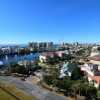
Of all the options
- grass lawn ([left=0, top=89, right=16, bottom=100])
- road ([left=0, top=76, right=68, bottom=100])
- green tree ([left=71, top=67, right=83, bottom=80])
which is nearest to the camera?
grass lawn ([left=0, top=89, right=16, bottom=100])

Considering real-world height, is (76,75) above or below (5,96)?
above

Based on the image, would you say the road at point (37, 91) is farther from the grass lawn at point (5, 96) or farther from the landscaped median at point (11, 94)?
the grass lawn at point (5, 96)

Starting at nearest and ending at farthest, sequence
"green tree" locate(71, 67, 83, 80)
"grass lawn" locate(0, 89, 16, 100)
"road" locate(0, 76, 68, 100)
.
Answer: "grass lawn" locate(0, 89, 16, 100) < "road" locate(0, 76, 68, 100) < "green tree" locate(71, 67, 83, 80)

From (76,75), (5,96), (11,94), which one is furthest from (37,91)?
(76,75)

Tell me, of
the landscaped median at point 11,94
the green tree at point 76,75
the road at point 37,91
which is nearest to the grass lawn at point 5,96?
the landscaped median at point 11,94

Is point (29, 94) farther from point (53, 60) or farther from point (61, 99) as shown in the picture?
point (53, 60)

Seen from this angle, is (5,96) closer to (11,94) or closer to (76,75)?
(11,94)

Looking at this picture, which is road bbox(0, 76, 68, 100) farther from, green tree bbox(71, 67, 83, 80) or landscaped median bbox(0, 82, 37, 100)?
green tree bbox(71, 67, 83, 80)

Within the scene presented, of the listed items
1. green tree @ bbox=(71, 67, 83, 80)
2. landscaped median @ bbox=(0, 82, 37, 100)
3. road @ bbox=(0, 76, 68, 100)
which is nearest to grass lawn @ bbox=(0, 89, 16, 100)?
landscaped median @ bbox=(0, 82, 37, 100)
